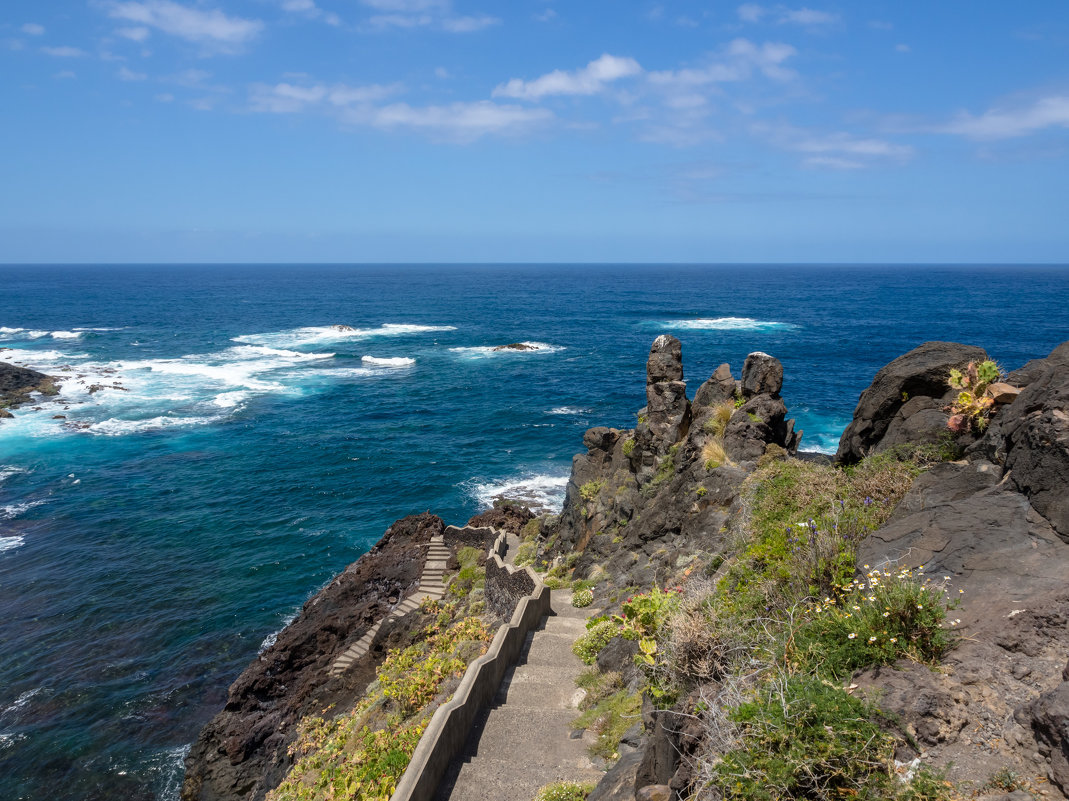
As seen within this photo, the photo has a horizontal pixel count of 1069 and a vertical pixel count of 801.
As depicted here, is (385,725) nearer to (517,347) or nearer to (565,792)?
(565,792)

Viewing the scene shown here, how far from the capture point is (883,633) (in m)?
6.45

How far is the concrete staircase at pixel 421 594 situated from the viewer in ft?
71.5

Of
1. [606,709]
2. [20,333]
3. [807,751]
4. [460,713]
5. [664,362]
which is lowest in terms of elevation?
[606,709]

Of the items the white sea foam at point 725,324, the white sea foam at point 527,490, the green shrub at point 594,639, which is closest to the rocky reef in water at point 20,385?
the white sea foam at point 527,490

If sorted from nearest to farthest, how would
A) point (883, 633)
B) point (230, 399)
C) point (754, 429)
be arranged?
point (883, 633)
point (754, 429)
point (230, 399)

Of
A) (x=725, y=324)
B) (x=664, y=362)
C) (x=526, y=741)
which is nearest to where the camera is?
(x=526, y=741)

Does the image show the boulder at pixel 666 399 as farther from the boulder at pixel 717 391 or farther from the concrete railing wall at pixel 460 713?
the concrete railing wall at pixel 460 713

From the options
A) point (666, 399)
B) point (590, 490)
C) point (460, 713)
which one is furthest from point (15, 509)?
point (460, 713)

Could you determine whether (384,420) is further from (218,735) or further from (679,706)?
(679,706)

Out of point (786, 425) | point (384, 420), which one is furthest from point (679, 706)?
point (384, 420)

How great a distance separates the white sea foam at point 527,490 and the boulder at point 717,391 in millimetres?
15263

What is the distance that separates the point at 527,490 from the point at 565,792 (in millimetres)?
29855

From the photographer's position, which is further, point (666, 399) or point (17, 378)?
point (17, 378)

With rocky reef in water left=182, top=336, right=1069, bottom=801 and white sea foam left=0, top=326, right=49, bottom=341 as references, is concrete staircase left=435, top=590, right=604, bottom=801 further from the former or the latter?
white sea foam left=0, top=326, right=49, bottom=341
